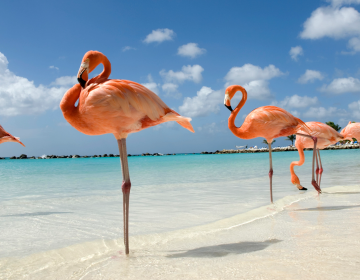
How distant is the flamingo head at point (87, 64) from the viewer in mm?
2934

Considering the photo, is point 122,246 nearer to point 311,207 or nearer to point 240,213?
point 240,213

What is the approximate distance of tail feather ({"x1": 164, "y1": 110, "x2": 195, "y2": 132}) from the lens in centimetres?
314

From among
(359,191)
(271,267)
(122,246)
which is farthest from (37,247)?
(359,191)

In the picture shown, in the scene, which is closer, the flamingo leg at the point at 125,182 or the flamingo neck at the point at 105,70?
Answer: the flamingo leg at the point at 125,182

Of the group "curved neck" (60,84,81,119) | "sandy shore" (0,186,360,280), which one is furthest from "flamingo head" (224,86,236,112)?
"curved neck" (60,84,81,119)

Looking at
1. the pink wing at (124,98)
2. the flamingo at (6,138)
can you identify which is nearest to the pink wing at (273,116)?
the pink wing at (124,98)

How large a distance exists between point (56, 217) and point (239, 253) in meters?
3.53

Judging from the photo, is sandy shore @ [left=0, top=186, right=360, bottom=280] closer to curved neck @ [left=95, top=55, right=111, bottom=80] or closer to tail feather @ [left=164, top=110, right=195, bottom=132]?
tail feather @ [left=164, top=110, right=195, bottom=132]

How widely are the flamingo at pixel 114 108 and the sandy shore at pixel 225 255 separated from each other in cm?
44

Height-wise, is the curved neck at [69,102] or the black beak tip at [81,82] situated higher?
the black beak tip at [81,82]

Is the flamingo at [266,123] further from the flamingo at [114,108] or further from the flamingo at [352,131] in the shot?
the flamingo at [352,131]

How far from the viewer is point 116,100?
9.13ft

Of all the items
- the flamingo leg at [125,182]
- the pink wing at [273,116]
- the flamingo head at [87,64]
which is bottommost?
the flamingo leg at [125,182]

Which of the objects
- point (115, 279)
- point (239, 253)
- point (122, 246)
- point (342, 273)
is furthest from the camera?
point (122, 246)
